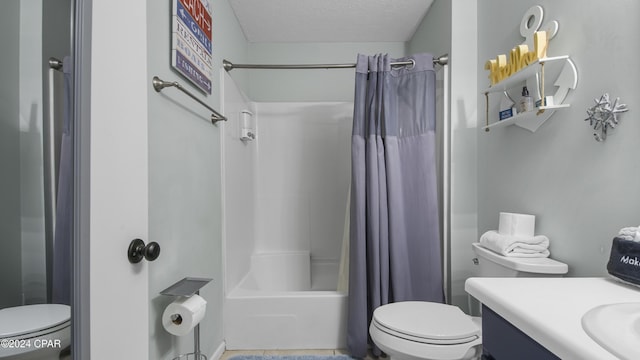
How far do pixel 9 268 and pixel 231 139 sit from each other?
1.53 meters

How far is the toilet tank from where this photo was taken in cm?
109

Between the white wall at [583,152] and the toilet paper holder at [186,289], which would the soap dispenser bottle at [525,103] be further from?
the toilet paper holder at [186,289]

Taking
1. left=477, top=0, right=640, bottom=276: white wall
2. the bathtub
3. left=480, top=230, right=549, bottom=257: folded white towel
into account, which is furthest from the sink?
the bathtub

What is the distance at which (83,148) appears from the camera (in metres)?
0.64

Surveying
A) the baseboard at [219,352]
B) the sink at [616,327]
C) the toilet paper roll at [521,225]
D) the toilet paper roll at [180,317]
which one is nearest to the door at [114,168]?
the toilet paper roll at [180,317]

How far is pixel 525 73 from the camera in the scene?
48.7 inches

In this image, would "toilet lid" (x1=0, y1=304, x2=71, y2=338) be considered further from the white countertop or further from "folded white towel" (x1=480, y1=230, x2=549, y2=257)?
"folded white towel" (x1=480, y1=230, x2=549, y2=257)

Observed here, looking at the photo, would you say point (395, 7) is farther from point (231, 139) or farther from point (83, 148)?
point (83, 148)

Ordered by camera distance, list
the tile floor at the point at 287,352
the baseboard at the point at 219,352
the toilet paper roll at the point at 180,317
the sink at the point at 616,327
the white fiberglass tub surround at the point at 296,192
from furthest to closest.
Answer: the white fiberglass tub surround at the point at 296,192, the tile floor at the point at 287,352, the baseboard at the point at 219,352, the toilet paper roll at the point at 180,317, the sink at the point at 616,327

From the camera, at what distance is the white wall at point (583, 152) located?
35.0 inches

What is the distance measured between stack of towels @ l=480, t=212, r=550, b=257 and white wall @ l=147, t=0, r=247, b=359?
4.47 ft

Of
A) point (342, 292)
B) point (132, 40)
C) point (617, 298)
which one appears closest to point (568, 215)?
point (617, 298)

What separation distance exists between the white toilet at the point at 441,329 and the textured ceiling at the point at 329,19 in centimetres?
182

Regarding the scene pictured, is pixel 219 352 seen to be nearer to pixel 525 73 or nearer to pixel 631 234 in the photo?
pixel 631 234
